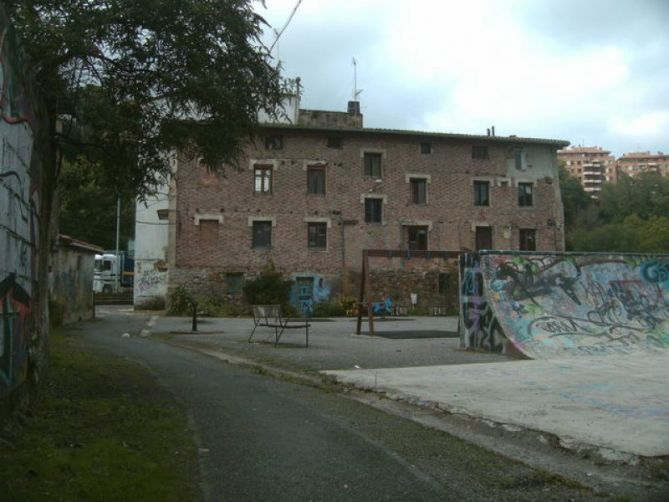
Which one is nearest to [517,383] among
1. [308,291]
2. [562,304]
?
[562,304]

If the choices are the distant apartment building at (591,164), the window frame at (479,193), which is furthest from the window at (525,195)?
the distant apartment building at (591,164)

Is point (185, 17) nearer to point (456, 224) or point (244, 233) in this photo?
point (244, 233)

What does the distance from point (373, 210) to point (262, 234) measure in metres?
6.73

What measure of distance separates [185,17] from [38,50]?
1.76 meters

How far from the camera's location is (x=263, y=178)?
37219 mm

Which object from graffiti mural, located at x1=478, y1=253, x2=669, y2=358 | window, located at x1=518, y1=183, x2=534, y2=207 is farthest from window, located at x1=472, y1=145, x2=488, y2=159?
graffiti mural, located at x1=478, y1=253, x2=669, y2=358

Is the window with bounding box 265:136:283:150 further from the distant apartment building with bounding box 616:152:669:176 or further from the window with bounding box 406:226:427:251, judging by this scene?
the distant apartment building with bounding box 616:152:669:176

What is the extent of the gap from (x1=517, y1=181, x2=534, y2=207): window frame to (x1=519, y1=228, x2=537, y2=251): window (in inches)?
63.9

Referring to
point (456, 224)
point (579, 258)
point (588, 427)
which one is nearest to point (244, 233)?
point (456, 224)

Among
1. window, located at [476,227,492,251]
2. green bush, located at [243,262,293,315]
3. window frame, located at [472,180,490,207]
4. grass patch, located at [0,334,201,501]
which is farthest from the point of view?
window frame, located at [472,180,490,207]

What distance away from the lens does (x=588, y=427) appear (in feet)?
21.9

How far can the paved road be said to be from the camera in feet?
15.6

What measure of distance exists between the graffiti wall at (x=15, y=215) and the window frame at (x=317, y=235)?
98.4 feet

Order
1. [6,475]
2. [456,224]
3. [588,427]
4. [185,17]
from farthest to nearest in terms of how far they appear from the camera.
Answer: [456,224] → [185,17] → [588,427] → [6,475]
